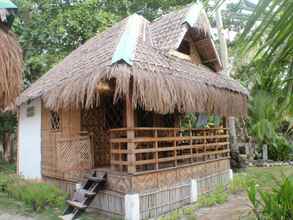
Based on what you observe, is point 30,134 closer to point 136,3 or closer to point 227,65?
point 227,65

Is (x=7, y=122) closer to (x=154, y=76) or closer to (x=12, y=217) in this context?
(x=12, y=217)

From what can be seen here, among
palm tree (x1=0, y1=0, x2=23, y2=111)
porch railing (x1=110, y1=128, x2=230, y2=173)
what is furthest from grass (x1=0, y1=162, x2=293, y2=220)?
palm tree (x1=0, y1=0, x2=23, y2=111)

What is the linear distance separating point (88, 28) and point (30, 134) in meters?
5.88

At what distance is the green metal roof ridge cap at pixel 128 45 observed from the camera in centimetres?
622

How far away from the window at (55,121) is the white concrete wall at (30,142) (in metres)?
0.80

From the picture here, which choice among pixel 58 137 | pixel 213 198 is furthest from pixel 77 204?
pixel 213 198

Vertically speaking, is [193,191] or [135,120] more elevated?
[135,120]

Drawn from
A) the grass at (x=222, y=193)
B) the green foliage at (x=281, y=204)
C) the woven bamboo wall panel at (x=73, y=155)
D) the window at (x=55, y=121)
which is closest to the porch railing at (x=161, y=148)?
the grass at (x=222, y=193)

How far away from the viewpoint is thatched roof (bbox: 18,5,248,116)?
20.1 ft

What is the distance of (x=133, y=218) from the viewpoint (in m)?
6.06

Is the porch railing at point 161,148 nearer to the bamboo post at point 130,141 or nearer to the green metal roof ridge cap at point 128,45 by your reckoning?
the bamboo post at point 130,141

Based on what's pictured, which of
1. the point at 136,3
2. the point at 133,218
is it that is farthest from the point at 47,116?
the point at 136,3

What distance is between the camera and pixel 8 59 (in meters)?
4.37

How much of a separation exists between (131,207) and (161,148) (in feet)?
5.08
